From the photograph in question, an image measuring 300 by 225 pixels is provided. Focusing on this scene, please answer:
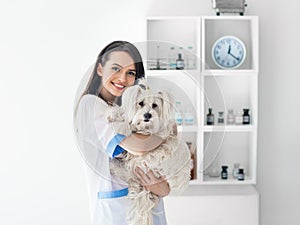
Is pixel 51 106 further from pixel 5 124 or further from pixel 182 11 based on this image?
pixel 182 11

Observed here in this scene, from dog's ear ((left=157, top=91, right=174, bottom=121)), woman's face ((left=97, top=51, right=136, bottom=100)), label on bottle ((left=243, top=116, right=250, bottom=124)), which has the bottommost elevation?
label on bottle ((left=243, top=116, right=250, bottom=124))

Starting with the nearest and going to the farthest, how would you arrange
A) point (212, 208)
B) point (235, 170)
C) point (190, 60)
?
point (190, 60), point (212, 208), point (235, 170)

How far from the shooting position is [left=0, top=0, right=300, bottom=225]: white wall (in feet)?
8.67

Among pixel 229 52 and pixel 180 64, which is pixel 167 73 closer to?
pixel 180 64

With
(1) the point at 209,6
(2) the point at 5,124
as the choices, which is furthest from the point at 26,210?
(1) the point at 209,6

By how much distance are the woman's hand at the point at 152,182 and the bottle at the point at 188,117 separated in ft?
0.60

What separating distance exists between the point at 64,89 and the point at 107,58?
1.34m

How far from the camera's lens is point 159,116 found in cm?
134

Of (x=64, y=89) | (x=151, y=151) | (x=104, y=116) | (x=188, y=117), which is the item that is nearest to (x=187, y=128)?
(x=188, y=117)

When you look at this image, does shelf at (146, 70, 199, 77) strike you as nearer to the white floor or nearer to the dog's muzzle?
the dog's muzzle

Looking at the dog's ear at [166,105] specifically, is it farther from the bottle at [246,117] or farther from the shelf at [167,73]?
the bottle at [246,117]

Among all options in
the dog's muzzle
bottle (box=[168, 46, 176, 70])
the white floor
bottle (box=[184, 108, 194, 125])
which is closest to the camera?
the dog's muzzle

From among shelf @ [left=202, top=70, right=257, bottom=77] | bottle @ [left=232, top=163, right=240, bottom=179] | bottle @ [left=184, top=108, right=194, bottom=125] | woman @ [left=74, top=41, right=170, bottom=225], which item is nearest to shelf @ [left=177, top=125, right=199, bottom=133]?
bottle @ [left=184, top=108, right=194, bottom=125]

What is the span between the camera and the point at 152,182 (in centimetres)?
147
